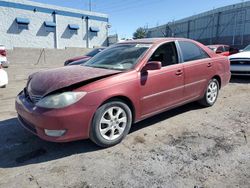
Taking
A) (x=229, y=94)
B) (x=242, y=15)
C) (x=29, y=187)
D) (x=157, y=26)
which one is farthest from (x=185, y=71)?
(x=157, y=26)

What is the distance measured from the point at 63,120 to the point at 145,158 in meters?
1.20

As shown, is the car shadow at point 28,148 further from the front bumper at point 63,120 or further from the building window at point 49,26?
the building window at point 49,26

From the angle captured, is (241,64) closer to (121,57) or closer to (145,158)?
(121,57)

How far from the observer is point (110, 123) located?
3373 millimetres

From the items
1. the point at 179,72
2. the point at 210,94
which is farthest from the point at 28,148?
the point at 210,94

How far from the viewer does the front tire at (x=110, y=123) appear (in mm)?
3205

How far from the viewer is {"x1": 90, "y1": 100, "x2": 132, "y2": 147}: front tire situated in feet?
10.5

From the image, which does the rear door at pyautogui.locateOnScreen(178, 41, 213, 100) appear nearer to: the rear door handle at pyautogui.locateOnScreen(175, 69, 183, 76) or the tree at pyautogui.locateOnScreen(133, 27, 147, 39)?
the rear door handle at pyautogui.locateOnScreen(175, 69, 183, 76)

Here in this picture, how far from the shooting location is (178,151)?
3.25 meters

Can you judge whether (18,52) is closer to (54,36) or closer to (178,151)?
(54,36)

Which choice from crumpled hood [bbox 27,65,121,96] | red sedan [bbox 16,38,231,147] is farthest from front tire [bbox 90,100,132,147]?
crumpled hood [bbox 27,65,121,96]

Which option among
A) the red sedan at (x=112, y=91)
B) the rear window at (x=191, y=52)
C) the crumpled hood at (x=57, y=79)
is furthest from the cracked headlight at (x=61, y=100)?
the rear window at (x=191, y=52)

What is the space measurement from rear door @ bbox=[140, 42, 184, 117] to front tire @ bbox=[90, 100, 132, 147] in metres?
0.38

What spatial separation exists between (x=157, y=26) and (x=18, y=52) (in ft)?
90.4
